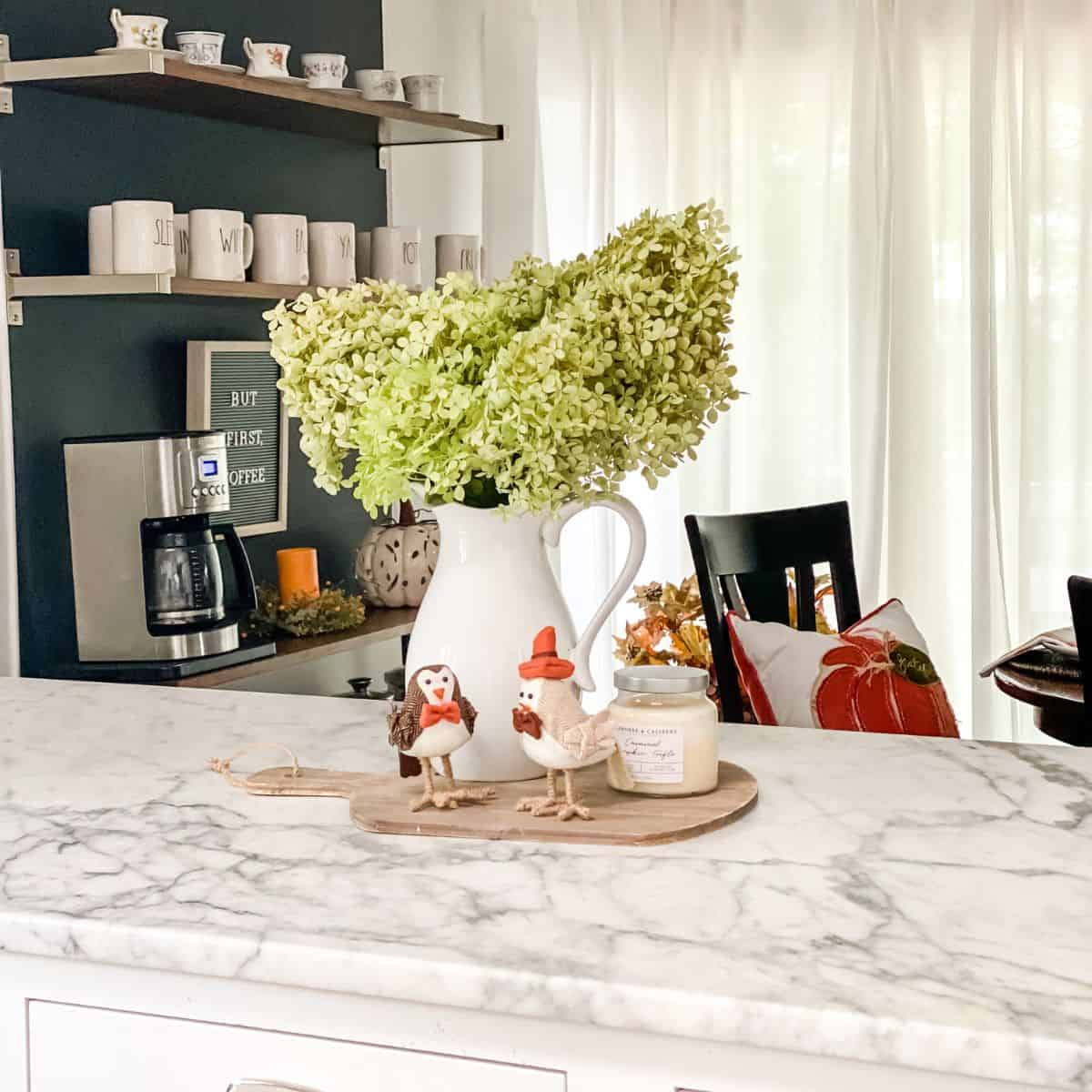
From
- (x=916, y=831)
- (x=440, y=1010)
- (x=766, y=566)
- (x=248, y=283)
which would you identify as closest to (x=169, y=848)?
(x=440, y=1010)

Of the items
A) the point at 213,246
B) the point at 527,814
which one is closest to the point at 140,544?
the point at 213,246

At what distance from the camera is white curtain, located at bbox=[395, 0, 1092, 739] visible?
12.3ft

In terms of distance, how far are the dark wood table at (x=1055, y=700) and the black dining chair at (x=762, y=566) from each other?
0.29 m

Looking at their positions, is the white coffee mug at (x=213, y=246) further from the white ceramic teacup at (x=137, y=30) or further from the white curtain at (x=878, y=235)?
the white curtain at (x=878, y=235)

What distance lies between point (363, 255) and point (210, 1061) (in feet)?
8.61

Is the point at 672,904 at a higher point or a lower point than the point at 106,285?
lower

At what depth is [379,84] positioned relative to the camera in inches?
132

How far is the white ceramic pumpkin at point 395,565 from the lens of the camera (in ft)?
11.6

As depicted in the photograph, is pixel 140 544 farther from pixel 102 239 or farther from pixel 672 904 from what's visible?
pixel 672 904

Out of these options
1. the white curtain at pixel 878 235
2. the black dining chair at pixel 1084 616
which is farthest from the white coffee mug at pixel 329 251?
the black dining chair at pixel 1084 616

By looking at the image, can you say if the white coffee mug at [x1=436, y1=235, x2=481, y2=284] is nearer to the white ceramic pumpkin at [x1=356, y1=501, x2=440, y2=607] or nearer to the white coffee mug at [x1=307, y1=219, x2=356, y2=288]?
the white coffee mug at [x1=307, y1=219, x2=356, y2=288]

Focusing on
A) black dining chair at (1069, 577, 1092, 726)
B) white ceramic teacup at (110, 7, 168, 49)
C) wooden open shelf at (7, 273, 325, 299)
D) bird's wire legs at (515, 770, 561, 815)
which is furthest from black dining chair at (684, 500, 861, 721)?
white ceramic teacup at (110, 7, 168, 49)

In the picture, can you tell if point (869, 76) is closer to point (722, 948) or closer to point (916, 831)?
point (916, 831)

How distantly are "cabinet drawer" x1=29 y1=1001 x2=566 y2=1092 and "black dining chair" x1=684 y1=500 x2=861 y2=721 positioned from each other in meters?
1.49
